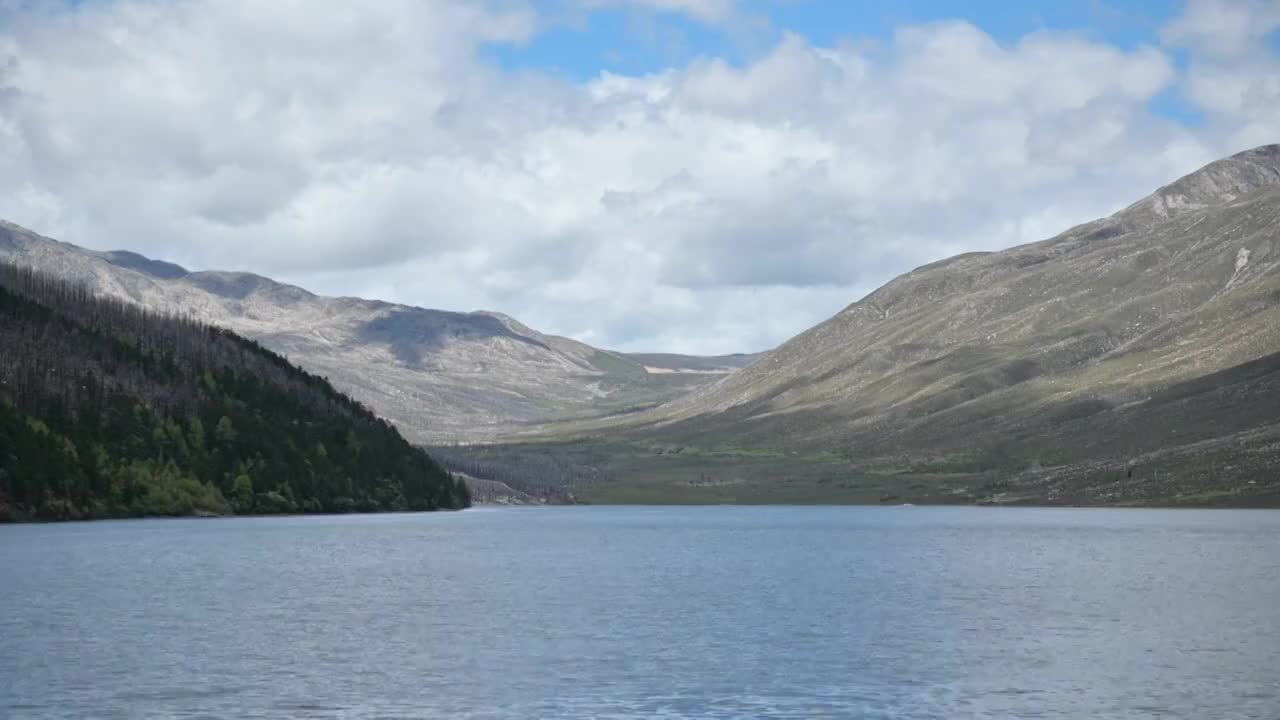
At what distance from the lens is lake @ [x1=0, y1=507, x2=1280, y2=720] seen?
53812mm

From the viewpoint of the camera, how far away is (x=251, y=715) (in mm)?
50844

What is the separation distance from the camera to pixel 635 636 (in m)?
73.2

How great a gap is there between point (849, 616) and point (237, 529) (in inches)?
5150

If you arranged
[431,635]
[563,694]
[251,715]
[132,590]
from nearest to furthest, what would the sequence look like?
[251,715] → [563,694] → [431,635] → [132,590]

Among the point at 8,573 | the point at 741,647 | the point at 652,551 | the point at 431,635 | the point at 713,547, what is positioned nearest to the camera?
the point at 741,647

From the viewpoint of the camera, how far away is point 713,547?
545 feet

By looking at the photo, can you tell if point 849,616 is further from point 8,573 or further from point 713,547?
point 713,547

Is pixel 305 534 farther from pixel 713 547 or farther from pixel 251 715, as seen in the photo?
pixel 251 715

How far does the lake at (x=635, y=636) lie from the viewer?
5381cm

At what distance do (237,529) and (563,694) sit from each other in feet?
489

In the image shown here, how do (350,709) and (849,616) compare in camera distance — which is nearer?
(350,709)

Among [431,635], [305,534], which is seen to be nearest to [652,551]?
[305,534]

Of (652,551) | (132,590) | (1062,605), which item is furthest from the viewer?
(652,551)

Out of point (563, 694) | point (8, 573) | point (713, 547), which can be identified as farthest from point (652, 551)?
point (563, 694)
